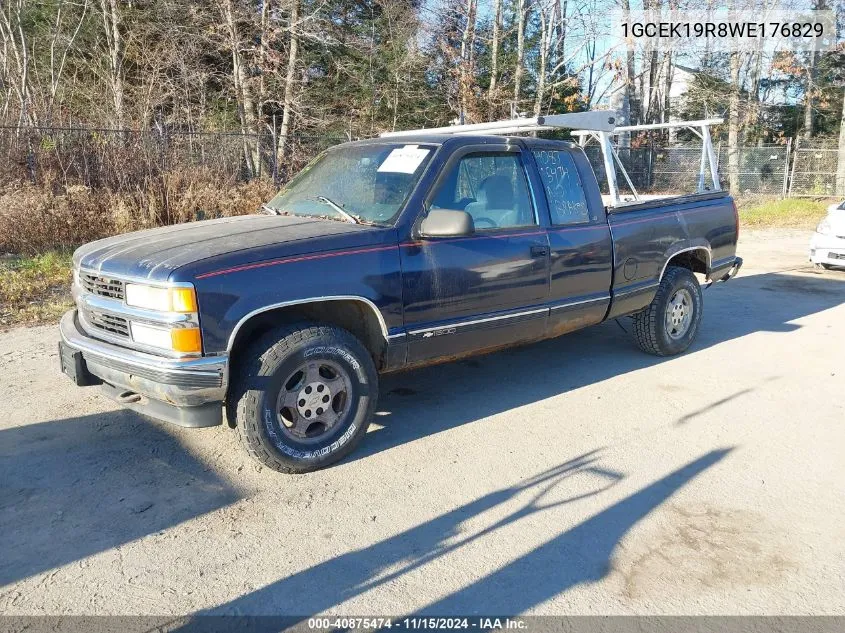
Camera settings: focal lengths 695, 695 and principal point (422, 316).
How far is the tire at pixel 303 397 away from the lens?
12.5 ft

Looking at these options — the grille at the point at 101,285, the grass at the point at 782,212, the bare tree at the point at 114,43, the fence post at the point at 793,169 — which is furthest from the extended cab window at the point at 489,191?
the fence post at the point at 793,169

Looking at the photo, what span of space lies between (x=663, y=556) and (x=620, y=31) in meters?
23.9

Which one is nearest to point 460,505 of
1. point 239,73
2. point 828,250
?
point 828,250

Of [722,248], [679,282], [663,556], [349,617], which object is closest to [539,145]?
[679,282]

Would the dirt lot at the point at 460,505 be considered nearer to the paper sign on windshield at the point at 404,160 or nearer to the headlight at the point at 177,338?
the headlight at the point at 177,338

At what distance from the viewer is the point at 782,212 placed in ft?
66.0

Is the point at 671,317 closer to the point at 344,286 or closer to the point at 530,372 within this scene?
the point at 530,372

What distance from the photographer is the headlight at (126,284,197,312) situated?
3508 mm

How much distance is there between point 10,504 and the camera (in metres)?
3.61

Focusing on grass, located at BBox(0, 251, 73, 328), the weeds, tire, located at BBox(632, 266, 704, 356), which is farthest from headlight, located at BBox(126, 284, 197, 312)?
the weeds

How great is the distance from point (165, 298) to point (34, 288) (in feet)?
19.0

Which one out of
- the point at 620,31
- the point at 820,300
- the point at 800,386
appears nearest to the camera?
the point at 800,386

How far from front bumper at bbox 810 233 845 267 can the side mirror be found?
29.4ft

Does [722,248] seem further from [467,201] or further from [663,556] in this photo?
[663,556]
